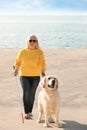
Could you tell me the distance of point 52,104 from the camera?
943 centimetres

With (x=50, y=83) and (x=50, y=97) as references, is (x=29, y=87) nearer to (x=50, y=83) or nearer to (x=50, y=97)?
(x=50, y=97)

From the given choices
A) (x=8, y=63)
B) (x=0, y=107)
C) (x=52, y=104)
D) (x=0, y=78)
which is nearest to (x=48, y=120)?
(x=52, y=104)

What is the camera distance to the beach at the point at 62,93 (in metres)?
9.84

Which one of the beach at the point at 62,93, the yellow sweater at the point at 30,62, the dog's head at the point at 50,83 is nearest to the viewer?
the dog's head at the point at 50,83

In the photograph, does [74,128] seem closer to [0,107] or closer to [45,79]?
[45,79]

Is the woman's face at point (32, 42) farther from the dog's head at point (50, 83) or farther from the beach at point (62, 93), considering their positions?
the beach at point (62, 93)

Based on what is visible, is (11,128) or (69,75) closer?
(11,128)

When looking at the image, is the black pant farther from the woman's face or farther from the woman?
the woman's face

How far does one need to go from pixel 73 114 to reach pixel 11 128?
174 cm

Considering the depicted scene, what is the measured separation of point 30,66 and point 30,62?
3.2 inches

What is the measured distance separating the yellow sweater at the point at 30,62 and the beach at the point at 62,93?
3.08 ft

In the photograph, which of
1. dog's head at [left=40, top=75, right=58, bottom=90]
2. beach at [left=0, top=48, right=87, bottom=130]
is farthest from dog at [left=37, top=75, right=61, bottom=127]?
beach at [left=0, top=48, right=87, bottom=130]

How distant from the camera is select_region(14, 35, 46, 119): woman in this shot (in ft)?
33.0

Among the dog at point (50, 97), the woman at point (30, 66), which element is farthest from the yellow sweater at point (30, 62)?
the dog at point (50, 97)
